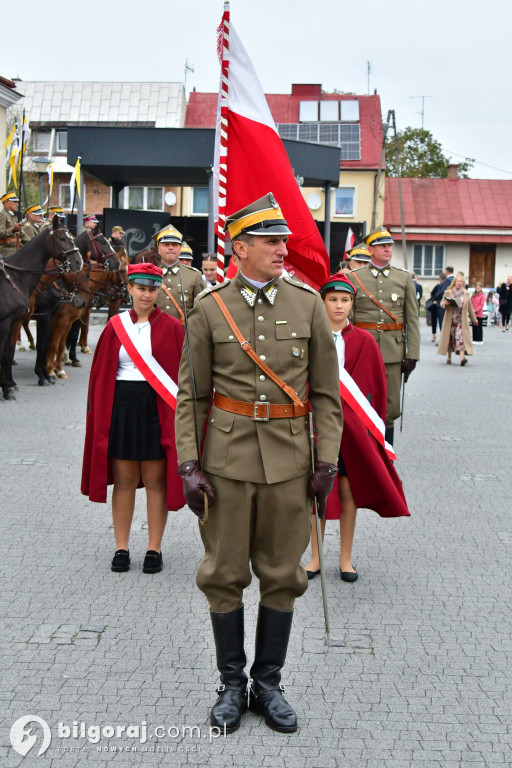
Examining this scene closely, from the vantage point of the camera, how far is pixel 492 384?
16797mm

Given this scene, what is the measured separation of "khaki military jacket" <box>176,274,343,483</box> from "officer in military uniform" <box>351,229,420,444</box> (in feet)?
14.4

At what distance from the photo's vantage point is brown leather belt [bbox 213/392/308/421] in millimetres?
3891

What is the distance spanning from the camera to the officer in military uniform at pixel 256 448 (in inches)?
153

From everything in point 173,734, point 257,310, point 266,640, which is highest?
point 257,310

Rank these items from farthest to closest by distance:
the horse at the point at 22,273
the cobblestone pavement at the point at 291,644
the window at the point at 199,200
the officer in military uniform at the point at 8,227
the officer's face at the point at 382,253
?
the window at the point at 199,200 → the officer in military uniform at the point at 8,227 → the horse at the point at 22,273 → the officer's face at the point at 382,253 → the cobblestone pavement at the point at 291,644

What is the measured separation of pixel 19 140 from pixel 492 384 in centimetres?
1188

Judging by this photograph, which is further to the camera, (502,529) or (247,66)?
(502,529)

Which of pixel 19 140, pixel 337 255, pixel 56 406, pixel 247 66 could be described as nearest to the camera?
pixel 247 66

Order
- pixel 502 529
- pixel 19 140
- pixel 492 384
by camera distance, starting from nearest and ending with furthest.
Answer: pixel 502 529, pixel 492 384, pixel 19 140

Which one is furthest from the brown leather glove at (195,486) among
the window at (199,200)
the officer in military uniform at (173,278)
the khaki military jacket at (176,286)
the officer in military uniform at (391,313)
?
the window at (199,200)

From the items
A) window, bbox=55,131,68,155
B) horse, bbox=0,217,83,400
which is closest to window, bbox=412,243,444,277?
window, bbox=55,131,68,155

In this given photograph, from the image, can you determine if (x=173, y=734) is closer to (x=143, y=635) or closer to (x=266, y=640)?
(x=266, y=640)

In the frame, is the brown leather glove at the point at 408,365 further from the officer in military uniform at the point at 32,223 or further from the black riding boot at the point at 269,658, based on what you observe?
the officer in military uniform at the point at 32,223

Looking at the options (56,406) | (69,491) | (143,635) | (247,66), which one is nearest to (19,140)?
(56,406)
